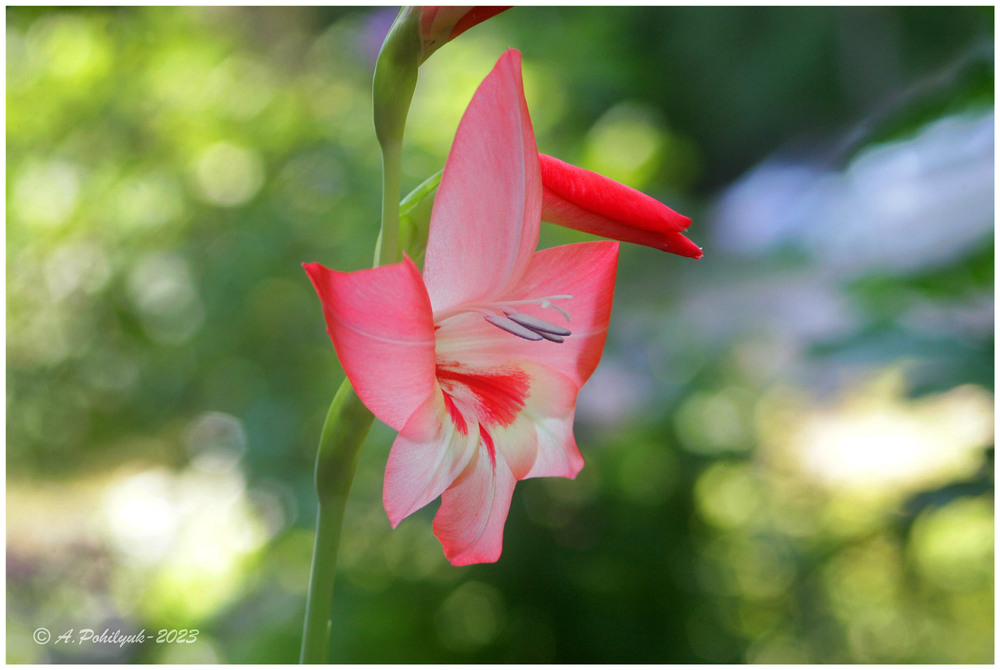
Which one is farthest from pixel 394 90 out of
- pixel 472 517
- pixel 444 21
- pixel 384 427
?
pixel 384 427

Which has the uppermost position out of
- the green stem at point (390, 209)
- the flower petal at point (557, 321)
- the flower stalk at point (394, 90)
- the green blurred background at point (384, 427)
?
the flower stalk at point (394, 90)

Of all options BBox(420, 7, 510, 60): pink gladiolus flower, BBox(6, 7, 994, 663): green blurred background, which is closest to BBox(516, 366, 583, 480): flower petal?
BBox(420, 7, 510, 60): pink gladiolus flower

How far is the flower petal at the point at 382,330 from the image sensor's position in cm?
17

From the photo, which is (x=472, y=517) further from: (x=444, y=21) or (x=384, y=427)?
(x=384, y=427)

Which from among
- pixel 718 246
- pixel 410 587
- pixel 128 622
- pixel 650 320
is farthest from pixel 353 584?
pixel 718 246

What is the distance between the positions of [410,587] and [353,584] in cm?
7

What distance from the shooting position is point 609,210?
0.22 m

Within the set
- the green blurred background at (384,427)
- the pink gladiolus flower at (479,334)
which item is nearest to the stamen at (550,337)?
the pink gladiolus flower at (479,334)

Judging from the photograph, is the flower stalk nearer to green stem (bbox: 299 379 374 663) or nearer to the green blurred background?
green stem (bbox: 299 379 374 663)

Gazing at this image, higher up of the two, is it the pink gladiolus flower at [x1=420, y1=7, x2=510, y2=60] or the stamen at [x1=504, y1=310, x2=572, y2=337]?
the pink gladiolus flower at [x1=420, y1=7, x2=510, y2=60]

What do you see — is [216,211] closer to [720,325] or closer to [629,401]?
[629,401]

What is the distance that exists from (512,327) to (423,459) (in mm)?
44

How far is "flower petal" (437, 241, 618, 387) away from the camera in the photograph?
0.73ft

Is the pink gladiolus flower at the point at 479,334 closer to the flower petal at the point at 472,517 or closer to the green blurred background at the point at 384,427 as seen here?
the flower petal at the point at 472,517
